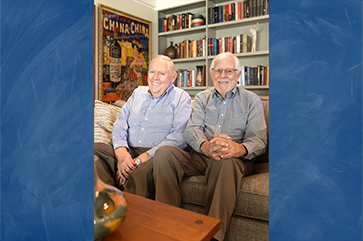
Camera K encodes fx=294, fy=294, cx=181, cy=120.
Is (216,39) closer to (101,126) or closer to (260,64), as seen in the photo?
(260,64)

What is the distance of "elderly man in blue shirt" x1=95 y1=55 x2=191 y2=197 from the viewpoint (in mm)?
1559

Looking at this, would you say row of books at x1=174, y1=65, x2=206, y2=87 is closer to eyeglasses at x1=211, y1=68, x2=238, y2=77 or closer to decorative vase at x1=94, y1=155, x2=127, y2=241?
eyeglasses at x1=211, y1=68, x2=238, y2=77

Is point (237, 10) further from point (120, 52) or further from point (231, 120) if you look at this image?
point (231, 120)

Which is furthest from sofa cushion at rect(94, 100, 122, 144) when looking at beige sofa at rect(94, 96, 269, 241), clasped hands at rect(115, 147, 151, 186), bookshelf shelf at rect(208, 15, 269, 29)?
bookshelf shelf at rect(208, 15, 269, 29)

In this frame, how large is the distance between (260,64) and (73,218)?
10.1 feet

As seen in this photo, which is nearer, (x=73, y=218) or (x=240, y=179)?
(x=73, y=218)

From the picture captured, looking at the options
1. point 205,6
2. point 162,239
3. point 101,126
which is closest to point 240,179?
point 162,239

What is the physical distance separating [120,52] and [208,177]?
2188 millimetres

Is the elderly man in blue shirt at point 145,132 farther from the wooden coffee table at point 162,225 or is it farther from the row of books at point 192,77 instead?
the row of books at point 192,77

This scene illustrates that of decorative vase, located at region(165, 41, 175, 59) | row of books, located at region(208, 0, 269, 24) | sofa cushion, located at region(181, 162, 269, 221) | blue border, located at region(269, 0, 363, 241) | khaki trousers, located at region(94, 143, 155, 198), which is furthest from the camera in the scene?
decorative vase, located at region(165, 41, 175, 59)

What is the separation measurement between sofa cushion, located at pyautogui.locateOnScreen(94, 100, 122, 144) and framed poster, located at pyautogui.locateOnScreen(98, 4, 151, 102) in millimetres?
1080

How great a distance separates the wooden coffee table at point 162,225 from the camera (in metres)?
0.59

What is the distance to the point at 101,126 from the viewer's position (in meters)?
1.92

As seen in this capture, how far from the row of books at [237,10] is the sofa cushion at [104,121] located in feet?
5.76
